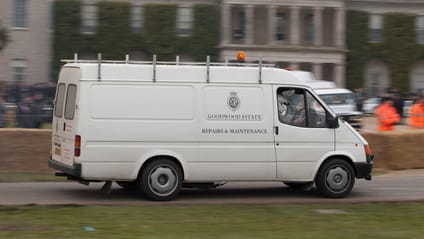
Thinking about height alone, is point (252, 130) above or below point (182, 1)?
below

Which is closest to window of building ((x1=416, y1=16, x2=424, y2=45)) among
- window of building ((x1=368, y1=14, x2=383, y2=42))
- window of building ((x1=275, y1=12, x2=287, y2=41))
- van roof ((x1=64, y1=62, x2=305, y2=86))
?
window of building ((x1=368, y1=14, x2=383, y2=42))

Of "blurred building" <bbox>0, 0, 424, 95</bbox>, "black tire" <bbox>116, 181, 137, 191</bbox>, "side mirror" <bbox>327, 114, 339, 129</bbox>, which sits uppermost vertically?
"blurred building" <bbox>0, 0, 424, 95</bbox>

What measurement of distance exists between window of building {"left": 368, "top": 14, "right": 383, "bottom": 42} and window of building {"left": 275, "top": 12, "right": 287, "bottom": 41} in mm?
6701

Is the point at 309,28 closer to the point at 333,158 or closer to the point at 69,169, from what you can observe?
the point at 333,158

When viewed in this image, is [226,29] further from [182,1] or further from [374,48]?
[374,48]

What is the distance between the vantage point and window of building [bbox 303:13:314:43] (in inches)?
2393

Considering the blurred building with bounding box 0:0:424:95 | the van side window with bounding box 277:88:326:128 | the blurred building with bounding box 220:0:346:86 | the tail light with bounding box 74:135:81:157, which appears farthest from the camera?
the blurred building with bounding box 220:0:346:86

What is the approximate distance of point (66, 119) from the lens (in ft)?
39.5

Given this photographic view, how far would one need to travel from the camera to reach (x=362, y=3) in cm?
6012

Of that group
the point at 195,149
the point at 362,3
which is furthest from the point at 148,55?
the point at 195,149

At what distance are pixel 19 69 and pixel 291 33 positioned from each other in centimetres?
2132

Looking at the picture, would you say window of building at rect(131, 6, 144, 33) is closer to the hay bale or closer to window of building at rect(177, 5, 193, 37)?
window of building at rect(177, 5, 193, 37)

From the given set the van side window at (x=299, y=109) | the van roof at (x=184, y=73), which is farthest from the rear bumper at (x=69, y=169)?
the van side window at (x=299, y=109)

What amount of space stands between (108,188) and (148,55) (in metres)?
45.0
